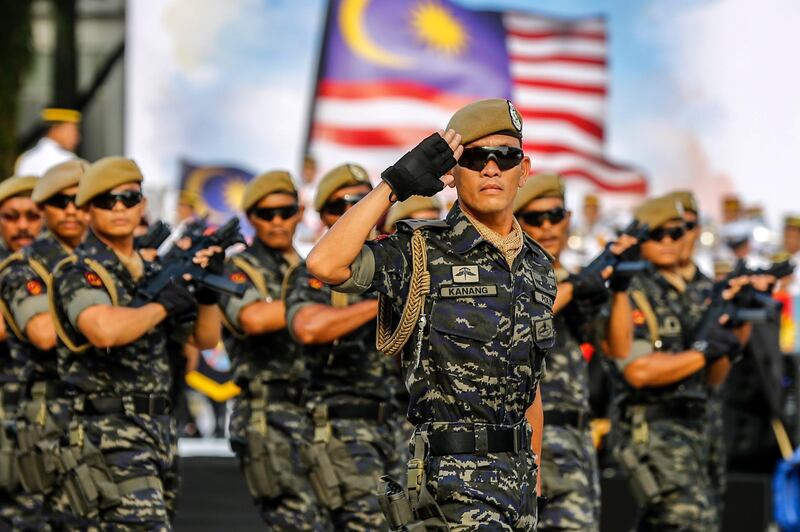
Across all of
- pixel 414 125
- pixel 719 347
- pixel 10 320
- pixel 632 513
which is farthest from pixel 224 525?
pixel 414 125

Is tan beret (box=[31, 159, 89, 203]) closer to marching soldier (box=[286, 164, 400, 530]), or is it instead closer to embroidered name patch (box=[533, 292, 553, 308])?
marching soldier (box=[286, 164, 400, 530])

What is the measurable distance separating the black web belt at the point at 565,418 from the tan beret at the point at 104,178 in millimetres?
2207

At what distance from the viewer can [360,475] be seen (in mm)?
8570

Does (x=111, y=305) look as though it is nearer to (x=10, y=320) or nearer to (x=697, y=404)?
(x=10, y=320)

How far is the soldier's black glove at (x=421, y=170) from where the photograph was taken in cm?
552

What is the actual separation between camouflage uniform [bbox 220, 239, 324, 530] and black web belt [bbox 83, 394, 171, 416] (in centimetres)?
121

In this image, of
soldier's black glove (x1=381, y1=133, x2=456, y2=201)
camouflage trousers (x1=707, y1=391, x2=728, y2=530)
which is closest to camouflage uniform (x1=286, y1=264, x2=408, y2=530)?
camouflage trousers (x1=707, y1=391, x2=728, y2=530)

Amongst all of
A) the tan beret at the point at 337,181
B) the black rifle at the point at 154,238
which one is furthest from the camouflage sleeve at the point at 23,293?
the tan beret at the point at 337,181

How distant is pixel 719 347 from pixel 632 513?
3.24m

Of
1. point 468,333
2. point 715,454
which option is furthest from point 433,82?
point 468,333

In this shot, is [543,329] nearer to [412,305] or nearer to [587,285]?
[412,305]

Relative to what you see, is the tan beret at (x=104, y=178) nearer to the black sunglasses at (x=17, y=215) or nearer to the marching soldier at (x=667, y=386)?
the black sunglasses at (x=17, y=215)

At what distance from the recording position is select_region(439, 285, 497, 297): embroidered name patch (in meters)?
5.78

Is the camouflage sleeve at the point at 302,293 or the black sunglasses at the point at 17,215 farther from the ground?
the black sunglasses at the point at 17,215
